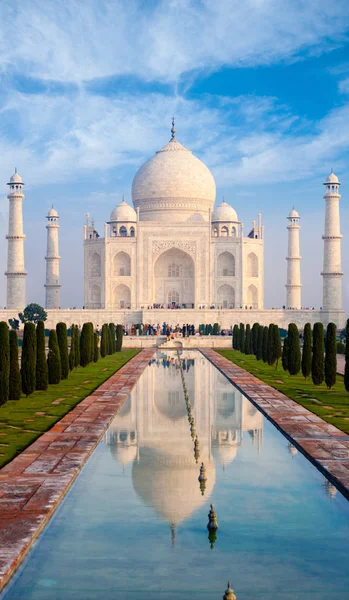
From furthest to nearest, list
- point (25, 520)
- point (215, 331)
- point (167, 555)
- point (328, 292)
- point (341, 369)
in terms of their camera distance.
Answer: point (328, 292) < point (215, 331) < point (341, 369) < point (25, 520) < point (167, 555)

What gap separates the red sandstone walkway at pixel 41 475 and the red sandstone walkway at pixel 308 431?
1.87m

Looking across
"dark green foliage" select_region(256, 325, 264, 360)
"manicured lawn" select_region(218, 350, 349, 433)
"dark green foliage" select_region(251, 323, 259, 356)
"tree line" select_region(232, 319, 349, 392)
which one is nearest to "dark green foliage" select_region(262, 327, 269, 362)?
"tree line" select_region(232, 319, 349, 392)

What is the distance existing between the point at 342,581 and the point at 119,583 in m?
1.09

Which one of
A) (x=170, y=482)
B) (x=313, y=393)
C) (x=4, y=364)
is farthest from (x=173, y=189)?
(x=170, y=482)

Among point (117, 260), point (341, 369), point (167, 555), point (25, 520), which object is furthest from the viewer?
point (117, 260)

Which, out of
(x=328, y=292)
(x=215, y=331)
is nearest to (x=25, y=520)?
(x=215, y=331)

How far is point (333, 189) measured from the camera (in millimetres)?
35750

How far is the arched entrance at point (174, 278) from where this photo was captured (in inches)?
1535

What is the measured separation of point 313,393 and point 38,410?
4.26m

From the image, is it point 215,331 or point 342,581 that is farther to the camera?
point 215,331

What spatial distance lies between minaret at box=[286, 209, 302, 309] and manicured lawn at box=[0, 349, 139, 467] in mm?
23780

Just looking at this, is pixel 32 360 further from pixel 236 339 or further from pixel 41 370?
pixel 236 339

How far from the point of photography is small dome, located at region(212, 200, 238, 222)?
40000 millimetres

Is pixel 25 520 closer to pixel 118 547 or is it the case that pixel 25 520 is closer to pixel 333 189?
pixel 118 547
